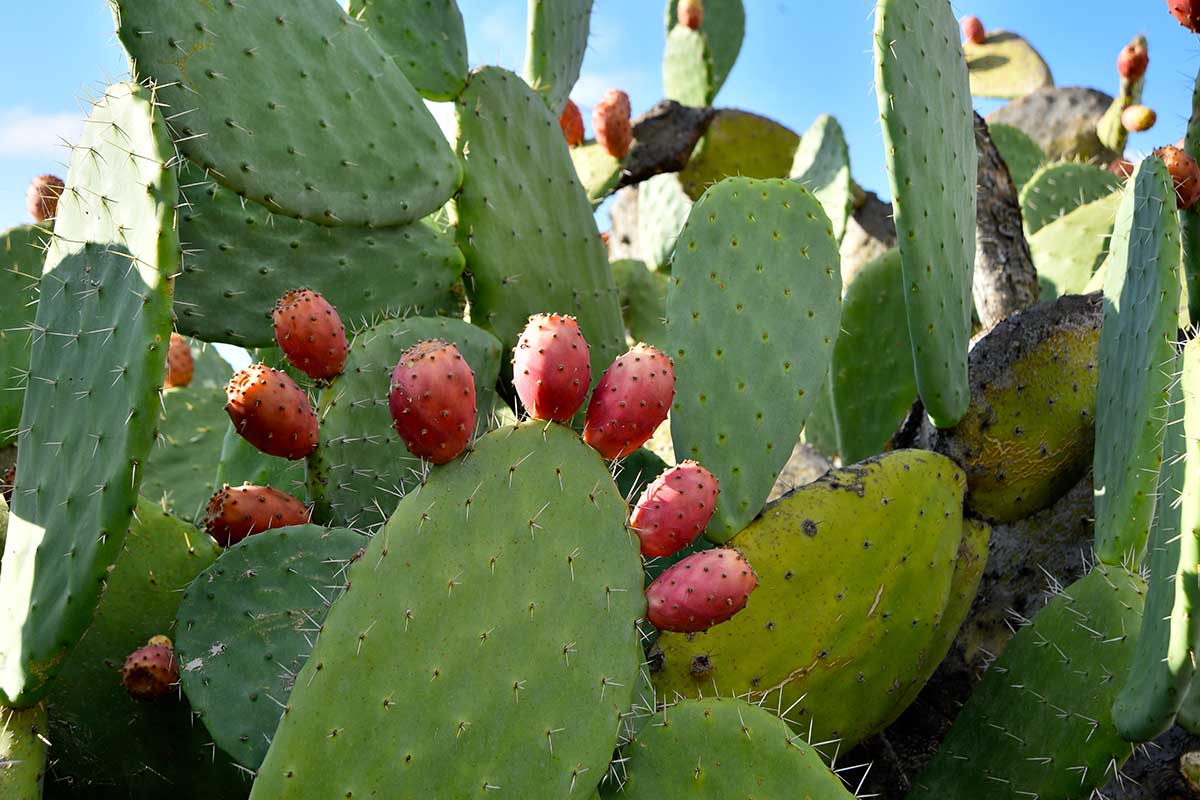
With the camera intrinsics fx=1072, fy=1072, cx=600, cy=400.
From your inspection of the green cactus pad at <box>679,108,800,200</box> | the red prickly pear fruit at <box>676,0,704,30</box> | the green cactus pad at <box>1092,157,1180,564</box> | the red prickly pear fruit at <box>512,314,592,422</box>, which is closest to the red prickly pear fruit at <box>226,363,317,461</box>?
the red prickly pear fruit at <box>512,314,592,422</box>

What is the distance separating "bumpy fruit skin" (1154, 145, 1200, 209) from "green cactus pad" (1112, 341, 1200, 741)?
0.74m

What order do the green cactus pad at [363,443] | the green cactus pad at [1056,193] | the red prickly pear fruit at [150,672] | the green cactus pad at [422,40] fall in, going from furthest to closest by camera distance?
the green cactus pad at [1056,193], the green cactus pad at [422,40], the green cactus pad at [363,443], the red prickly pear fruit at [150,672]

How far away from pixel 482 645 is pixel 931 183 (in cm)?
121

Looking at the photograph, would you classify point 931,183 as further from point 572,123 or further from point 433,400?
point 572,123

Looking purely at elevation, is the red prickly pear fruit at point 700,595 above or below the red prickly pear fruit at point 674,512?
below

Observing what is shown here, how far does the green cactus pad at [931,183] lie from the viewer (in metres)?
1.80

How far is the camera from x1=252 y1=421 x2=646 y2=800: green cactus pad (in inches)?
41.0

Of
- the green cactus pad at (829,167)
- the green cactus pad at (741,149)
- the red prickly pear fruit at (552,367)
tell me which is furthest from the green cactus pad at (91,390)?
the green cactus pad at (741,149)

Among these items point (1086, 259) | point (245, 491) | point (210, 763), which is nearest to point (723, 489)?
point (245, 491)

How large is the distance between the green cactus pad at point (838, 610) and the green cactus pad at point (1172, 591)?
0.43 m

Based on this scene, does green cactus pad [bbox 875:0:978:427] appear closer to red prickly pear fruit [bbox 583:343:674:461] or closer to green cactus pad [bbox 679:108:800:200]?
red prickly pear fruit [bbox 583:343:674:461]

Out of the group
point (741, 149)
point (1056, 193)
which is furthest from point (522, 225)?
point (741, 149)

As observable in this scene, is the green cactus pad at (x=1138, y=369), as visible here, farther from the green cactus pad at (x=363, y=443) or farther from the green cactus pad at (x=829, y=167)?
the green cactus pad at (x=829, y=167)

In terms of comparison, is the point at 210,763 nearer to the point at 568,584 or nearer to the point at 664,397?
the point at 568,584
